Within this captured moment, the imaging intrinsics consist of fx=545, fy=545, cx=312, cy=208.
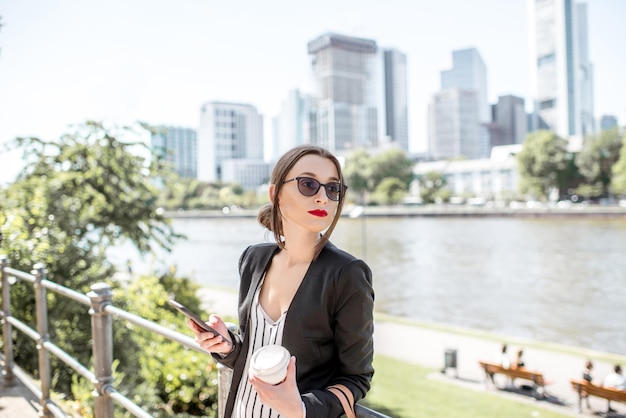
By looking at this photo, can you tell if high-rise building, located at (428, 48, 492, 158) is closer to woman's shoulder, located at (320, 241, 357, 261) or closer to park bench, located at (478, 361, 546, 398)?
park bench, located at (478, 361, 546, 398)

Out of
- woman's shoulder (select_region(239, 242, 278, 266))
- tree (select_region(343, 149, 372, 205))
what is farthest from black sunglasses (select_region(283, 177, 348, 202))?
tree (select_region(343, 149, 372, 205))

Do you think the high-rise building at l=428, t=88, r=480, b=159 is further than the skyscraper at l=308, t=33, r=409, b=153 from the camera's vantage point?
Yes

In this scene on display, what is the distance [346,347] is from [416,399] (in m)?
8.30

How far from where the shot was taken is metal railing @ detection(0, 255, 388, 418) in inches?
69.4

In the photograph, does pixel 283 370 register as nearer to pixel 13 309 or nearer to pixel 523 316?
pixel 13 309

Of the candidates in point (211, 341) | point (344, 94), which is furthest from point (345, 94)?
point (211, 341)

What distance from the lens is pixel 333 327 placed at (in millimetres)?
1294

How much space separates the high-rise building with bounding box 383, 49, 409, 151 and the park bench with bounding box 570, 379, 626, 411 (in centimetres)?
17896

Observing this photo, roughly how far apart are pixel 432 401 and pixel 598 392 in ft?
8.20

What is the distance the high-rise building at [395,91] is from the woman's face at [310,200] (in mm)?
186028

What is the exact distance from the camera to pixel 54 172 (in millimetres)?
8656

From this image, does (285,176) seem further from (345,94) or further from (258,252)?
(345,94)

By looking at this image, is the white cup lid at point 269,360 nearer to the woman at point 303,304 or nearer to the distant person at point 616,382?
the woman at point 303,304

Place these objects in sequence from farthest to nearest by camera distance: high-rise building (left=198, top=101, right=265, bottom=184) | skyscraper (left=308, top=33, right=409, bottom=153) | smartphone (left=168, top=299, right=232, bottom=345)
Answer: skyscraper (left=308, top=33, right=409, bottom=153) → high-rise building (left=198, top=101, right=265, bottom=184) → smartphone (left=168, top=299, right=232, bottom=345)
